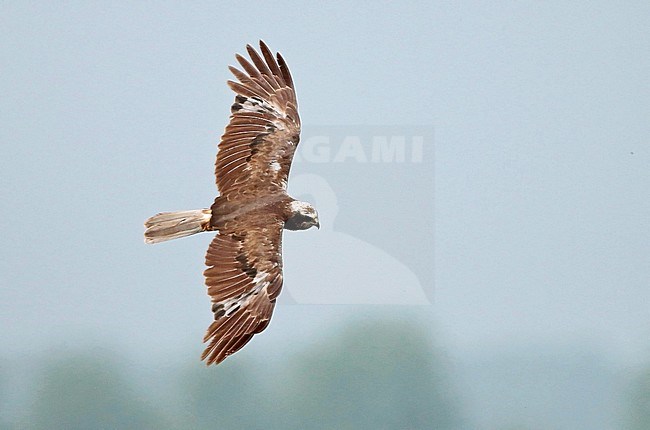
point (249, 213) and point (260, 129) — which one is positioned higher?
point (260, 129)

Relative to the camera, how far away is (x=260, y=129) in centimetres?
472

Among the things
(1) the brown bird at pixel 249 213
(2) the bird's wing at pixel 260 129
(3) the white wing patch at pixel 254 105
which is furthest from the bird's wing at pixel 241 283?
(3) the white wing patch at pixel 254 105

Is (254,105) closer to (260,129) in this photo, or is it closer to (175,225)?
(260,129)

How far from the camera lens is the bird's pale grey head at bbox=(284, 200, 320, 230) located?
4.48m

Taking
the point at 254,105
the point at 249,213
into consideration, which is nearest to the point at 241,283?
the point at 249,213

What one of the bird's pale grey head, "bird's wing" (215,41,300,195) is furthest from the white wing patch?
the bird's pale grey head

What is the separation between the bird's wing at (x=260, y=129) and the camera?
4637mm

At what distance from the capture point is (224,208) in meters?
4.55

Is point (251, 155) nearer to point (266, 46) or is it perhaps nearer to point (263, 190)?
point (263, 190)

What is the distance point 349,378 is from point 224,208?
341 cm

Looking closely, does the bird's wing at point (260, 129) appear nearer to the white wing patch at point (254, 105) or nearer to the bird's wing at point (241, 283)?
the white wing patch at point (254, 105)

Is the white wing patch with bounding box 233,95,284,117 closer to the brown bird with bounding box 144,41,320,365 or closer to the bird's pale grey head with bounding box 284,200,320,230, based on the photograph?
the brown bird with bounding box 144,41,320,365

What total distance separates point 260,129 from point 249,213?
42 centimetres

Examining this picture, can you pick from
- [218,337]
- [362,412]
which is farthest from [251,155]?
[362,412]
